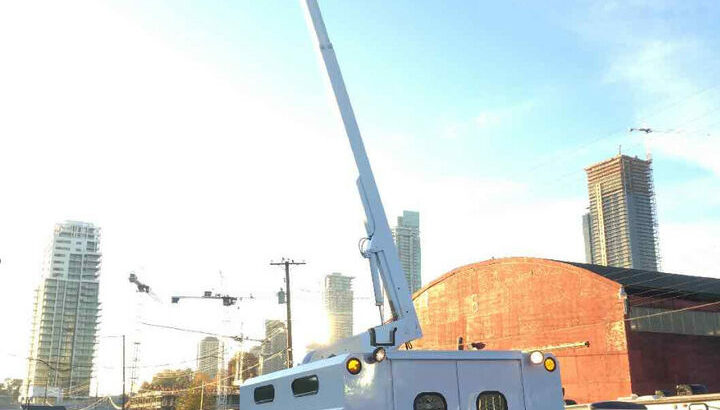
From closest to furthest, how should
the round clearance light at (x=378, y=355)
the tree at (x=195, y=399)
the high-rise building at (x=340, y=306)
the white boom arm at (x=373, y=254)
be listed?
the round clearance light at (x=378, y=355), the white boom arm at (x=373, y=254), the high-rise building at (x=340, y=306), the tree at (x=195, y=399)

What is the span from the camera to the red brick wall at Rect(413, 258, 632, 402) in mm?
40219

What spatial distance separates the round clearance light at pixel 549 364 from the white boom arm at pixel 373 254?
2.16 meters

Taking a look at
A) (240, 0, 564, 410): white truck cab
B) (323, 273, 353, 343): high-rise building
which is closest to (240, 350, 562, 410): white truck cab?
(240, 0, 564, 410): white truck cab

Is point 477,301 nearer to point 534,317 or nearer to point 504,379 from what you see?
point 534,317

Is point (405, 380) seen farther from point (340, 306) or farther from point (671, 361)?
point (340, 306)

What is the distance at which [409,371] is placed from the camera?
756 cm

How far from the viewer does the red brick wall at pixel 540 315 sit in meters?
40.2

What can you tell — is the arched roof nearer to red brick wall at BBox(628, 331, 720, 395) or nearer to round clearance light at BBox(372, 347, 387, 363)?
red brick wall at BBox(628, 331, 720, 395)

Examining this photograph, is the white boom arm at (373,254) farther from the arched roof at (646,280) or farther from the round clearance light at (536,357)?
the arched roof at (646,280)

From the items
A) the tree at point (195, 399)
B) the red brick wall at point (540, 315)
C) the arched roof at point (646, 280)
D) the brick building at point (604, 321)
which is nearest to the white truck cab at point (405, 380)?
the brick building at point (604, 321)

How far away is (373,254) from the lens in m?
10.6

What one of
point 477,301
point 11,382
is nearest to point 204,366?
point 11,382

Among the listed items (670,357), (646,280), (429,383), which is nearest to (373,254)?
(429,383)

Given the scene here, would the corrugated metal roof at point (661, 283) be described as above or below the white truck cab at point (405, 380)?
above
